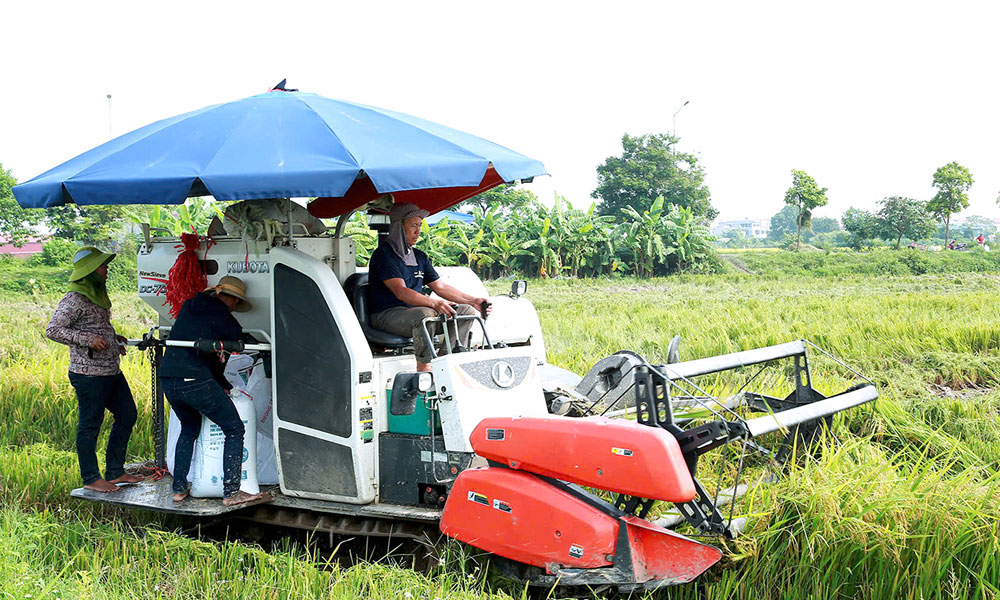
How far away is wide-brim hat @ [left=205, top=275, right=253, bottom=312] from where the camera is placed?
5094mm

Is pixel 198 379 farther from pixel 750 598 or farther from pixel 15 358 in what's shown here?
pixel 15 358

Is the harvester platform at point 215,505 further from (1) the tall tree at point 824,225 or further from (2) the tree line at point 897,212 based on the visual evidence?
(1) the tall tree at point 824,225

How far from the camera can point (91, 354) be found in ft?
18.1

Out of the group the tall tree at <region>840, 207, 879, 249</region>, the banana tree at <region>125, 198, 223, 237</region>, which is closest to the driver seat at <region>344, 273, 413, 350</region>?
the banana tree at <region>125, 198, 223, 237</region>

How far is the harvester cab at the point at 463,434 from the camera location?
12.8 ft

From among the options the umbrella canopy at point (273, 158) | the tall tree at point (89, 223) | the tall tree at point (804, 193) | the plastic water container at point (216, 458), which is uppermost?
the tall tree at point (804, 193)

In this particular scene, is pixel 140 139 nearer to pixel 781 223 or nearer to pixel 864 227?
pixel 864 227

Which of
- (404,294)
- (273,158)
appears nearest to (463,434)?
(404,294)

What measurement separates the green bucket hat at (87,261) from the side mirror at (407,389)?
2.31 m

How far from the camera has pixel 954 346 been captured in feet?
31.6

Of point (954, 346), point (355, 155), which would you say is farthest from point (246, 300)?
point (954, 346)

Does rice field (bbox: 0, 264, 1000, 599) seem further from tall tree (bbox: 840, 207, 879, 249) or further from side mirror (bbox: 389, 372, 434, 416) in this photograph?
tall tree (bbox: 840, 207, 879, 249)

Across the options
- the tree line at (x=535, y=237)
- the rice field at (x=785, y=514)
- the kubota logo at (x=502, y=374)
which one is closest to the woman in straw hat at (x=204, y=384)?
the rice field at (x=785, y=514)

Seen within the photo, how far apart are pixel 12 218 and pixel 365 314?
23651 millimetres
